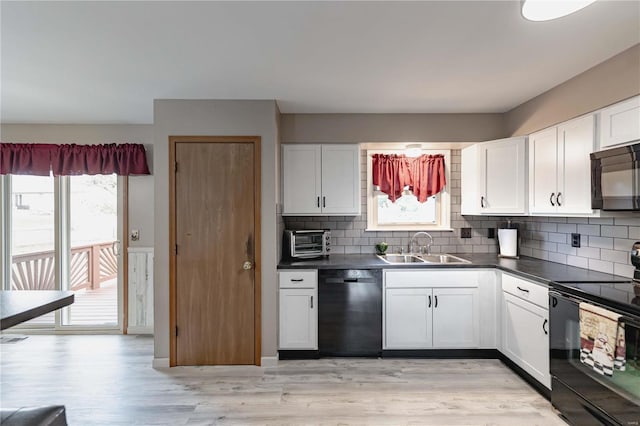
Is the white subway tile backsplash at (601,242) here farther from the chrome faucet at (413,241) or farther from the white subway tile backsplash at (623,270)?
the chrome faucet at (413,241)

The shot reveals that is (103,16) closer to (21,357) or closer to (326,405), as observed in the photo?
(326,405)

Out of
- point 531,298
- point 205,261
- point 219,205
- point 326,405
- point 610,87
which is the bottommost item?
point 326,405

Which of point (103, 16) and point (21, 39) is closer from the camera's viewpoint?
point (103, 16)

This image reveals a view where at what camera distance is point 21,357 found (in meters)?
3.28

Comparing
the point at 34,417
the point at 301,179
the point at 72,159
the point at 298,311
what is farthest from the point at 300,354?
the point at 72,159

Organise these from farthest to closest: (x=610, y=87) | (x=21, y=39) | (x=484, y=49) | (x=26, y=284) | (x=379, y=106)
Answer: (x=26, y=284) < (x=379, y=106) < (x=610, y=87) < (x=484, y=49) < (x=21, y=39)

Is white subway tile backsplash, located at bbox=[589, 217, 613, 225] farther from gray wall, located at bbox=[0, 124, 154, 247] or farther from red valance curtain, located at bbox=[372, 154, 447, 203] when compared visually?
gray wall, located at bbox=[0, 124, 154, 247]

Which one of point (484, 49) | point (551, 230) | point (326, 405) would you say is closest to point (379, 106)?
point (484, 49)

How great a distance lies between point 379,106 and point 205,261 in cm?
219

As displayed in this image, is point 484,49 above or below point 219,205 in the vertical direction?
above

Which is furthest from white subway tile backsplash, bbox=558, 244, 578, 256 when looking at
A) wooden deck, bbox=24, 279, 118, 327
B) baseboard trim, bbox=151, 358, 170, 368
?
wooden deck, bbox=24, 279, 118, 327

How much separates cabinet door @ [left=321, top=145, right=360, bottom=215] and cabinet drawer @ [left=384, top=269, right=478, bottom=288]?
0.77 metres

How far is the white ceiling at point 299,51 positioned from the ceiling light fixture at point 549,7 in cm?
29

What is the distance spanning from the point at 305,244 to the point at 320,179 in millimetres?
685
